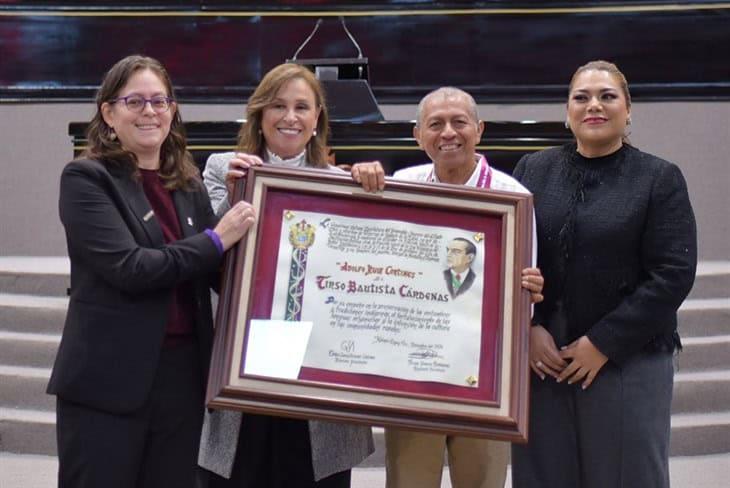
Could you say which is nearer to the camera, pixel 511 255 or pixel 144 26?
pixel 511 255

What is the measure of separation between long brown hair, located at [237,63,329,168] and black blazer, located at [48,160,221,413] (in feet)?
1.63

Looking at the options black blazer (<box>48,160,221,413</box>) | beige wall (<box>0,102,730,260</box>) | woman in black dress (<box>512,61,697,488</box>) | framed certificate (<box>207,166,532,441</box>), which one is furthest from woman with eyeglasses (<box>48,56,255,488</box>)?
beige wall (<box>0,102,730,260</box>)

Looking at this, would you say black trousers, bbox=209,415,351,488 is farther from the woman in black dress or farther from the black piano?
the black piano

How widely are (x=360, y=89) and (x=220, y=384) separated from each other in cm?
402

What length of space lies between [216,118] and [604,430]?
19.4ft

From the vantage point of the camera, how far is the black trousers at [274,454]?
8.78 feet

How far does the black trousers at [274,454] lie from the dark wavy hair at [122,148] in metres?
0.68

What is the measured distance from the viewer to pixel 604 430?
2.60 m

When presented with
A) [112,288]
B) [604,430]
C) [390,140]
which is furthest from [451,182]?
[390,140]

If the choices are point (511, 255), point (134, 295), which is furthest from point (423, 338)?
point (134, 295)

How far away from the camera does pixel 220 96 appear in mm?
8070

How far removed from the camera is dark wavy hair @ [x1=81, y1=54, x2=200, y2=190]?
7.81 feet

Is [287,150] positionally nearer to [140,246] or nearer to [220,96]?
[140,246]
